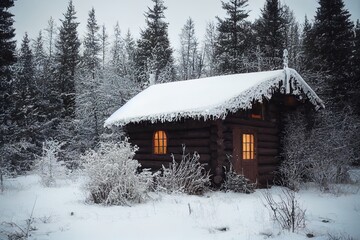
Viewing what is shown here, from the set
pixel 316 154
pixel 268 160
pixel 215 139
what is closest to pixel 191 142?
pixel 215 139

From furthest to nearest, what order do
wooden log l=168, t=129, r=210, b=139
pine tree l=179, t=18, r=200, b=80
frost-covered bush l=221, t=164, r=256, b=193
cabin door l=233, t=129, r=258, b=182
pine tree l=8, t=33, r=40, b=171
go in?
pine tree l=179, t=18, r=200, b=80
pine tree l=8, t=33, r=40, b=171
cabin door l=233, t=129, r=258, b=182
wooden log l=168, t=129, r=210, b=139
frost-covered bush l=221, t=164, r=256, b=193

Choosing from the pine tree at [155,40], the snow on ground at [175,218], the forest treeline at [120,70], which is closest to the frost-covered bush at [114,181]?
the snow on ground at [175,218]

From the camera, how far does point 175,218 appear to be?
7.18m

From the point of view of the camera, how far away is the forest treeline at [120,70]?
57.3 ft

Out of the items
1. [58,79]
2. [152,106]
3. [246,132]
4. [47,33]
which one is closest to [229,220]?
[246,132]

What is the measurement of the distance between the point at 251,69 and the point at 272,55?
2.11 m

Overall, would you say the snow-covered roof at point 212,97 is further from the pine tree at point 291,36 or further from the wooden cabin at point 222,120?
the pine tree at point 291,36

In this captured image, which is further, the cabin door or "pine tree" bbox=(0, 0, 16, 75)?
"pine tree" bbox=(0, 0, 16, 75)

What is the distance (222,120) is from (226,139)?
79 centimetres

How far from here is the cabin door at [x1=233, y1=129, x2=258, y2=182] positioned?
11984 millimetres

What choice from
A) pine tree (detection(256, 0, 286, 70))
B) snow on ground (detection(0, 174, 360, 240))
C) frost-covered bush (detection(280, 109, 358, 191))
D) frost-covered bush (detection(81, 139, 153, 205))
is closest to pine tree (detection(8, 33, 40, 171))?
frost-covered bush (detection(81, 139, 153, 205))

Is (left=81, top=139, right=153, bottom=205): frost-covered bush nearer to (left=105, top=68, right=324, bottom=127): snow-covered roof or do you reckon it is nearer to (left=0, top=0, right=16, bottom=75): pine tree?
(left=105, top=68, right=324, bottom=127): snow-covered roof

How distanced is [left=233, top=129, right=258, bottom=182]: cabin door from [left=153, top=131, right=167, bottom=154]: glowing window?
3.03 metres

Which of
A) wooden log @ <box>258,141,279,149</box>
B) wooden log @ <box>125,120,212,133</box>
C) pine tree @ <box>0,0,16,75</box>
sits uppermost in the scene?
pine tree @ <box>0,0,16,75</box>
